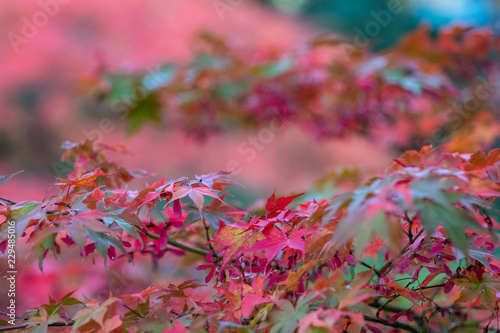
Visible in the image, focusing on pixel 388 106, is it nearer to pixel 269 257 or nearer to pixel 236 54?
pixel 236 54

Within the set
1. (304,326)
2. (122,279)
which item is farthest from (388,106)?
(304,326)

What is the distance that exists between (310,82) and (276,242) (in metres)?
1.28

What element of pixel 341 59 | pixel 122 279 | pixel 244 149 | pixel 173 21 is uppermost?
pixel 173 21

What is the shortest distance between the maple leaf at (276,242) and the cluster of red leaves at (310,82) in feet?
3.56

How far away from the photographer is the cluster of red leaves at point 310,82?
5.54 feet

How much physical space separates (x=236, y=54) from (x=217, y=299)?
142 centimetres

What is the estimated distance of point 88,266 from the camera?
1.59m

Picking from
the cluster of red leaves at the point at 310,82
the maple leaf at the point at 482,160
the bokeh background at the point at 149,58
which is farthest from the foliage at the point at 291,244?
the bokeh background at the point at 149,58

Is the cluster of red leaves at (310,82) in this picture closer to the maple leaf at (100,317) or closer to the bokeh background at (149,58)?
the bokeh background at (149,58)

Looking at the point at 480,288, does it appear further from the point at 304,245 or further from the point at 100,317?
the point at 100,317

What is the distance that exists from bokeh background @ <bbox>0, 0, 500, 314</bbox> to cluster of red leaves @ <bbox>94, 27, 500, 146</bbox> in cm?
111

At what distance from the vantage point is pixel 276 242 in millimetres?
604

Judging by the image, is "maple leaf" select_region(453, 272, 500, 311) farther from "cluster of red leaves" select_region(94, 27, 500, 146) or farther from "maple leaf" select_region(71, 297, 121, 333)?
"cluster of red leaves" select_region(94, 27, 500, 146)

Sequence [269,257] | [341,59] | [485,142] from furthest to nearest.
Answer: [485,142] → [341,59] → [269,257]
